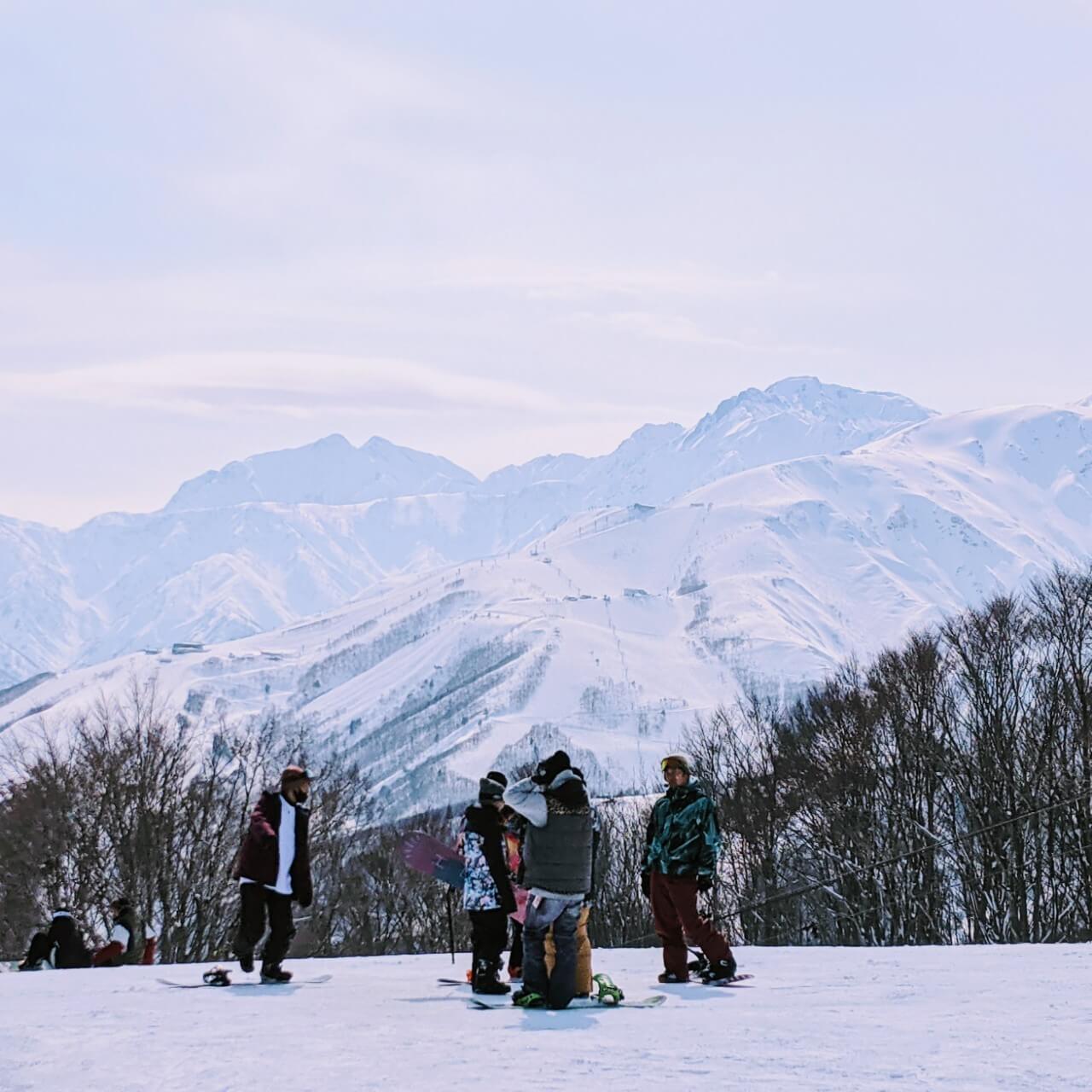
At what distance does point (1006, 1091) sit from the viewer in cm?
695

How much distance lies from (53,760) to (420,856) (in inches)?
1200

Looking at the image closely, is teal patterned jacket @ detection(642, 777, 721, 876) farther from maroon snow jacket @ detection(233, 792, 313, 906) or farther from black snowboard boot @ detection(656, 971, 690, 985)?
maroon snow jacket @ detection(233, 792, 313, 906)

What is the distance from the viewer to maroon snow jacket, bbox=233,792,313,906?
12727mm

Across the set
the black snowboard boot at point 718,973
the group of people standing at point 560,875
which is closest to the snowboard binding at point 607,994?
the group of people standing at point 560,875

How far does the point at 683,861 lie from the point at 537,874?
2158 mm

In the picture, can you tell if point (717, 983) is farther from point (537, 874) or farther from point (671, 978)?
point (537, 874)

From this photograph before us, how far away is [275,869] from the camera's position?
41.9ft

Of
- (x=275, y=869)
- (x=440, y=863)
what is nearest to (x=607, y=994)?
(x=440, y=863)

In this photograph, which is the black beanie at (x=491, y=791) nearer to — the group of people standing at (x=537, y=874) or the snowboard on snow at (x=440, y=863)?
the group of people standing at (x=537, y=874)

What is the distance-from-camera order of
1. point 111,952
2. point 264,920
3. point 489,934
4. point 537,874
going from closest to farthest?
point 537,874 < point 489,934 < point 264,920 < point 111,952

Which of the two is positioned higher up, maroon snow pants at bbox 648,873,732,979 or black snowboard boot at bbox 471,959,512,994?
maroon snow pants at bbox 648,873,732,979

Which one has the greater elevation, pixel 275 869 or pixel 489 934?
pixel 275 869

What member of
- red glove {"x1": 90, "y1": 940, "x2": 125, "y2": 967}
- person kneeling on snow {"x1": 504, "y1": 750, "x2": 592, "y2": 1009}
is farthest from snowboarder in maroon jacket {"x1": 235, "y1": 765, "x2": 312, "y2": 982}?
red glove {"x1": 90, "y1": 940, "x2": 125, "y2": 967}

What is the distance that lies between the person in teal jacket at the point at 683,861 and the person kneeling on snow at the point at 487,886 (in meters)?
1.38
